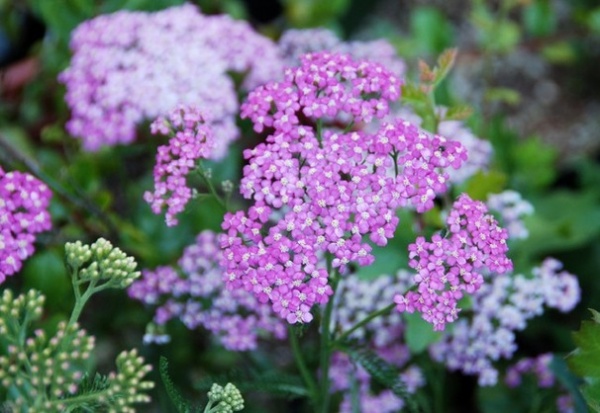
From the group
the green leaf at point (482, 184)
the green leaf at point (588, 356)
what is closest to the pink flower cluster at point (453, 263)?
the green leaf at point (588, 356)

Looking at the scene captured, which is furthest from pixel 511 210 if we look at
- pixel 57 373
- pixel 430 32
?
pixel 57 373

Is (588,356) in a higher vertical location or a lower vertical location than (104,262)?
lower

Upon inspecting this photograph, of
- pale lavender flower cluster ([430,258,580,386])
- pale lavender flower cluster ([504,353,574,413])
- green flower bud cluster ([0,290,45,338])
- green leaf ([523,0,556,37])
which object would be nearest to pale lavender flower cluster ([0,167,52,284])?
green flower bud cluster ([0,290,45,338])

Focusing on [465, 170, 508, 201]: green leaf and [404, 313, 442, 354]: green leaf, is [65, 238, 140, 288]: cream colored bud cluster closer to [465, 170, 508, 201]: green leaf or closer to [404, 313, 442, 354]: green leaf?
[404, 313, 442, 354]: green leaf

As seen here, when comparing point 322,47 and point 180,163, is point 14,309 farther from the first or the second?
point 322,47

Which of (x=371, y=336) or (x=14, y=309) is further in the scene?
(x=371, y=336)
